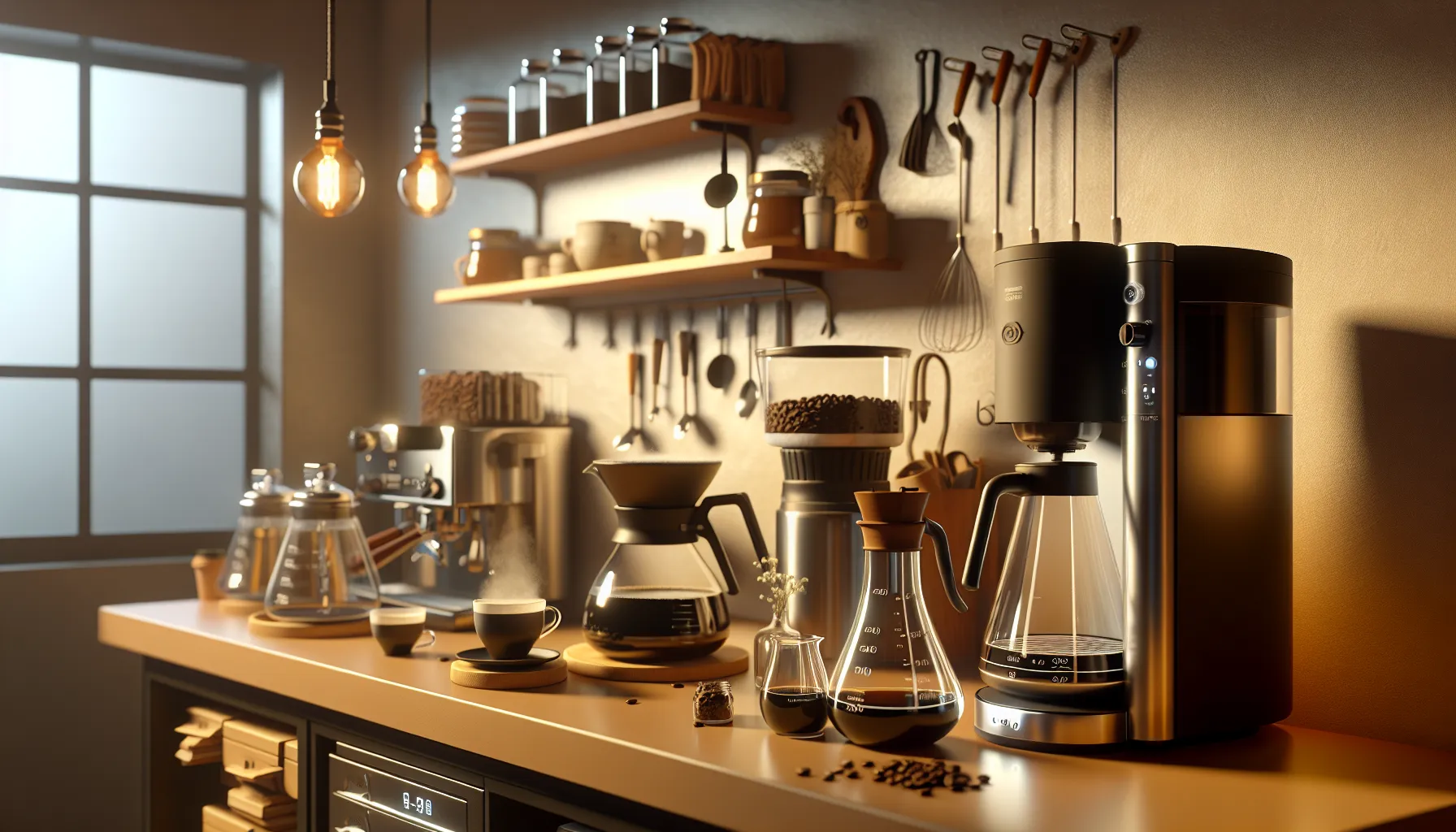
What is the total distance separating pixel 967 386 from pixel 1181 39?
25.1 inches

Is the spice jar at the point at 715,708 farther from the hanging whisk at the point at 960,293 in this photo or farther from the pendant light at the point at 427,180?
the pendant light at the point at 427,180

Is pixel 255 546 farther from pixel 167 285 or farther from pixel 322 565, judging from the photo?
pixel 167 285

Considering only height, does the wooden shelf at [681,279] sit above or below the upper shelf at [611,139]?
below

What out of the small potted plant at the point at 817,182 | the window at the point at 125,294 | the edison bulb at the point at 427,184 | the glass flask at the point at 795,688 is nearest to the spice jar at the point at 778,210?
the small potted plant at the point at 817,182

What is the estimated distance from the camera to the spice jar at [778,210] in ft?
7.90

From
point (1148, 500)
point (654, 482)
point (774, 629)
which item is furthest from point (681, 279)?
point (1148, 500)

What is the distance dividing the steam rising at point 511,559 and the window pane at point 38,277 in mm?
1536

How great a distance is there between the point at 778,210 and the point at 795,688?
99 centimetres

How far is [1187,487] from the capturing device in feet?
5.26

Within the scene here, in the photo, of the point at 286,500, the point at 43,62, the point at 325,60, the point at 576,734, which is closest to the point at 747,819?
the point at 576,734

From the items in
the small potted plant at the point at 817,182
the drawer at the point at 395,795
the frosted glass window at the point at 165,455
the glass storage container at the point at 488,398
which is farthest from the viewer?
the frosted glass window at the point at 165,455

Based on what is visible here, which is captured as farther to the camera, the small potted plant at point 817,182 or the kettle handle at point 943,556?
the small potted plant at point 817,182

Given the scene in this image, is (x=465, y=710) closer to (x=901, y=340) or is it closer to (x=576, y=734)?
(x=576, y=734)

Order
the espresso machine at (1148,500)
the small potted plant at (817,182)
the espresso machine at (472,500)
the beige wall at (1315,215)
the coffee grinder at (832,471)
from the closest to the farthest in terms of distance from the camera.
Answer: the espresso machine at (1148,500) → the beige wall at (1315,215) → the coffee grinder at (832,471) → the small potted plant at (817,182) → the espresso machine at (472,500)
